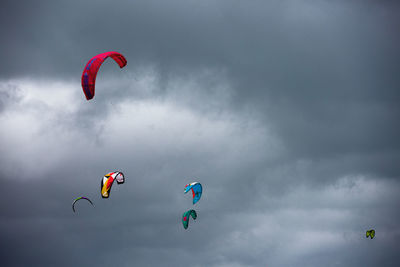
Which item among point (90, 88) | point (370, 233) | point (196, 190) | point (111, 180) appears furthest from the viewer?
point (370, 233)

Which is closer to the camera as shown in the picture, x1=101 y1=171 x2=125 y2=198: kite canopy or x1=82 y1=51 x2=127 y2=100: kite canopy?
x1=82 y1=51 x2=127 y2=100: kite canopy

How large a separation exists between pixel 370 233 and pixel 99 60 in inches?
3272

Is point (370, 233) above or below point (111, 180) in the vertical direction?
above

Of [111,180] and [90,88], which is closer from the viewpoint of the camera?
[90,88]

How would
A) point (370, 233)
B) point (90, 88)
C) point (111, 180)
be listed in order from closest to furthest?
point (90, 88) < point (111, 180) < point (370, 233)

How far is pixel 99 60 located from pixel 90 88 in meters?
4.72

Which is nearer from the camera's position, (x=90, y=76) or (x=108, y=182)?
(x=90, y=76)

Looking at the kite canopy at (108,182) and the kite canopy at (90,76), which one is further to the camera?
the kite canopy at (108,182)

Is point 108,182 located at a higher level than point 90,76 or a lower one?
lower

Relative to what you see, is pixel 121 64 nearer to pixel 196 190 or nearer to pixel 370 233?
pixel 196 190

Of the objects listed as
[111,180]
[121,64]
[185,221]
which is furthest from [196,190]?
[121,64]

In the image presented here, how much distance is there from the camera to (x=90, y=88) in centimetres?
8862

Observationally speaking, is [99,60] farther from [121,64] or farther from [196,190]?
[196,190]

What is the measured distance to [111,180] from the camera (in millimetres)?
108938
